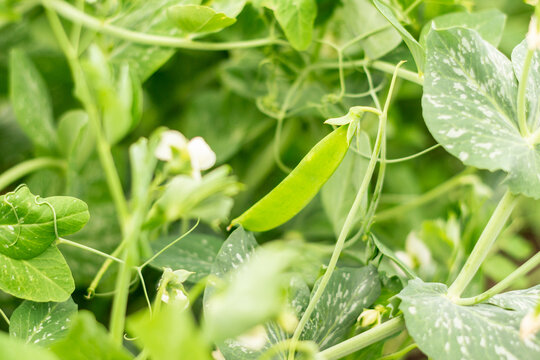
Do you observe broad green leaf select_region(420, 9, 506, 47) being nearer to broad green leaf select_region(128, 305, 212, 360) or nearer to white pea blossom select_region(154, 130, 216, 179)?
white pea blossom select_region(154, 130, 216, 179)

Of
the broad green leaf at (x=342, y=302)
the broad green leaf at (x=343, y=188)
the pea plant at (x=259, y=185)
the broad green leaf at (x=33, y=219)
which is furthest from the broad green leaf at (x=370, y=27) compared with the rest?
the broad green leaf at (x=33, y=219)

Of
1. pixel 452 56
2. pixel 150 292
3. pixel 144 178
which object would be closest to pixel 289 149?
pixel 150 292

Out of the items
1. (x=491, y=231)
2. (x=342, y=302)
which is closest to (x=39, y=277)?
(x=342, y=302)

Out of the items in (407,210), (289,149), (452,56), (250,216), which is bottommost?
(407,210)

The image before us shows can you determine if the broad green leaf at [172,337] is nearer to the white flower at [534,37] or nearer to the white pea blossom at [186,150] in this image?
the white pea blossom at [186,150]

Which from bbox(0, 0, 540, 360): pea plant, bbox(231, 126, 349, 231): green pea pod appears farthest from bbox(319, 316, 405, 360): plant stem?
bbox(231, 126, 349, 231): green pea pod

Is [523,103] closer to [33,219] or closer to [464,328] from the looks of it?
[464,328]

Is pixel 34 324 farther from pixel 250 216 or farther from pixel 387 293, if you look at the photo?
pixel 387 293
